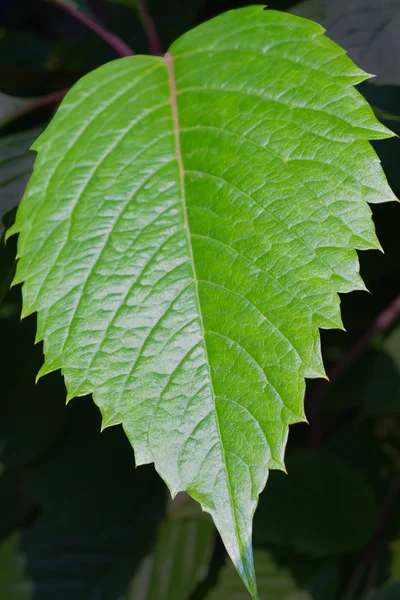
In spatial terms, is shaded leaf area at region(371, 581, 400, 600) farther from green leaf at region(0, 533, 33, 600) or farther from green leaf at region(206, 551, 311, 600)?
green leaf at region(0, 533, 33, 600)

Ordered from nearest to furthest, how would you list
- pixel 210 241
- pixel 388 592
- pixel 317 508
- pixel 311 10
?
pixel 210 241
pixel 311 10
pixel 388 592
pixel 317 508

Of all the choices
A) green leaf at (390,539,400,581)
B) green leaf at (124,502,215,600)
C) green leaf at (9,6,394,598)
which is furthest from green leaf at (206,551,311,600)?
green leaf at (9,6,394,598)

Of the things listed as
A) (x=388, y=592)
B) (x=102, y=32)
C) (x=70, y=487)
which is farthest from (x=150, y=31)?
(x=388, y=592)

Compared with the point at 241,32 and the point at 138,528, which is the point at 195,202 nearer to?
the point at 241,32

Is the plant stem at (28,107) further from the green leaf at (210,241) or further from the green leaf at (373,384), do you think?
the green leaf at (373,384)

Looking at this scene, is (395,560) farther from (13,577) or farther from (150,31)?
(150,31)
